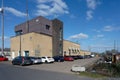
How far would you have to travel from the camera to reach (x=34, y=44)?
168 feet

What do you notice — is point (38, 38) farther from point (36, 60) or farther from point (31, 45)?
point (36, 60)

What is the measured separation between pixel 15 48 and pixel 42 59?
46.6ft

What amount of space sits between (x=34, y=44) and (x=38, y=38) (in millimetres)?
2699

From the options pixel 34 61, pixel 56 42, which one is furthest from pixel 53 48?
pixel 34 61

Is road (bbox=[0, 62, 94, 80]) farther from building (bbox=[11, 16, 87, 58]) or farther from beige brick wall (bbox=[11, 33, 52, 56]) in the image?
building (bbox=[11, 16, 87, 58])

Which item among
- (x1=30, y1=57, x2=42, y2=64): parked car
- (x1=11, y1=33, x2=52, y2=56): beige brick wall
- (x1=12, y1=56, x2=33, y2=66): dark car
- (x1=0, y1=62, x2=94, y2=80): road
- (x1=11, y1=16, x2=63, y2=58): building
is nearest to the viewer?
(x1=0, y1=62, x2=94, y2=80): road

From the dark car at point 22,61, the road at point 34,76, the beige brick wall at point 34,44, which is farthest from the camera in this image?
the beige brick wall at point 34,44

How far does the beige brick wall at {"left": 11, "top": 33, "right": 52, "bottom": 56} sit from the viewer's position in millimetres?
51469

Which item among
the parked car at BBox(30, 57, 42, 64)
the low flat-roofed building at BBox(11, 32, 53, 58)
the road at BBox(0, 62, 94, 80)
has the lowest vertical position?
the road at BBox(0, 62, 94, 80)

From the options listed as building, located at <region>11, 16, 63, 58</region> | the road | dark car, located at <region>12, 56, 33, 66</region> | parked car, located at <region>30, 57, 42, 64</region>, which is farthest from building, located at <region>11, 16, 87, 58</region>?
the road

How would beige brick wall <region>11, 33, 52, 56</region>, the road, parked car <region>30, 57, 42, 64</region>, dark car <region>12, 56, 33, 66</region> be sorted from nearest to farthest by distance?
the road
dark car <region>12, 56, 33, 66</region>
parked car <region>30, 57, 42, 64</region>
beige brick wall <region>11, 33, 52, 56</region>

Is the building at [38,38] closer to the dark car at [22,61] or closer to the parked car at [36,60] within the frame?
the parked car at [36,60]

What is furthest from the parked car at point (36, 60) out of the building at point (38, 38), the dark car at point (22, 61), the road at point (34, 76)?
the road at point (34, 76)

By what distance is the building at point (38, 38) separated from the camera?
171 ft
